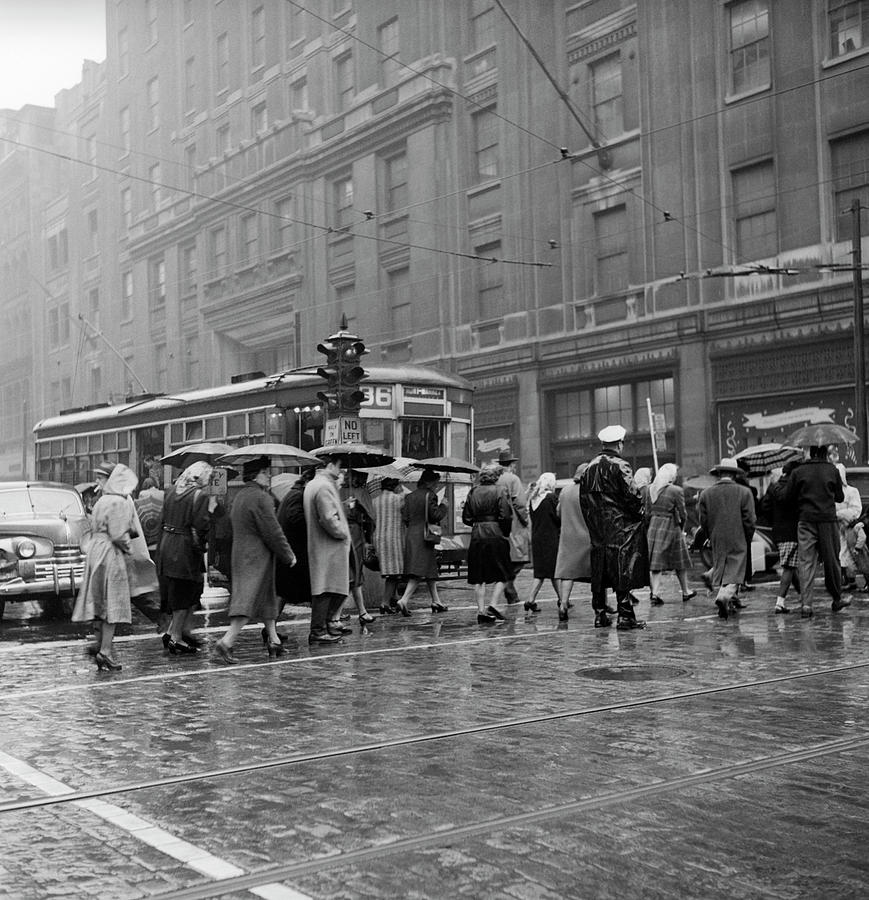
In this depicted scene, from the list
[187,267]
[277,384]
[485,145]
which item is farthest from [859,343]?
[187,267]

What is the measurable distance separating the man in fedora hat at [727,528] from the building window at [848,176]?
12711mm

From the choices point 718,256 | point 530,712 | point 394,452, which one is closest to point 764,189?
point 718,256

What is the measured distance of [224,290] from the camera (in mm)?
44125

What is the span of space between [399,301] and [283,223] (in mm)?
7430

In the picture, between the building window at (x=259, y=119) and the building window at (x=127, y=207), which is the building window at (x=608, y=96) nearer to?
the building window at (x=259, y=119)

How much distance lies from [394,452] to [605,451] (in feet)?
27.4

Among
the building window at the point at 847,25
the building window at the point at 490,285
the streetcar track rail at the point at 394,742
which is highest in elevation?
the building window at the point at 847,25

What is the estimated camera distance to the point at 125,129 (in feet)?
173

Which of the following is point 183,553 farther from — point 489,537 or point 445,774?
point 445,774

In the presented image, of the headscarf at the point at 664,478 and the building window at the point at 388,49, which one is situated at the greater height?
the building window at the point at 388,49

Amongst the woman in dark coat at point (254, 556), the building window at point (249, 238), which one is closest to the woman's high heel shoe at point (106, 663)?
the woman in dark coat at point (254, 556)

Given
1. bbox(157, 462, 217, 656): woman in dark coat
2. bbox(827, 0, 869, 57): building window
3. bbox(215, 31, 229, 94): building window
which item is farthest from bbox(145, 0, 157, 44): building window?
bbox(157, 462, 217, 656): woman in dark coat

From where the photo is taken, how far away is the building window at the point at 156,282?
48731mm

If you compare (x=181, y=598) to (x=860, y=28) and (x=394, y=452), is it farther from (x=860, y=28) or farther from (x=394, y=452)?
(x=860, y=28)
